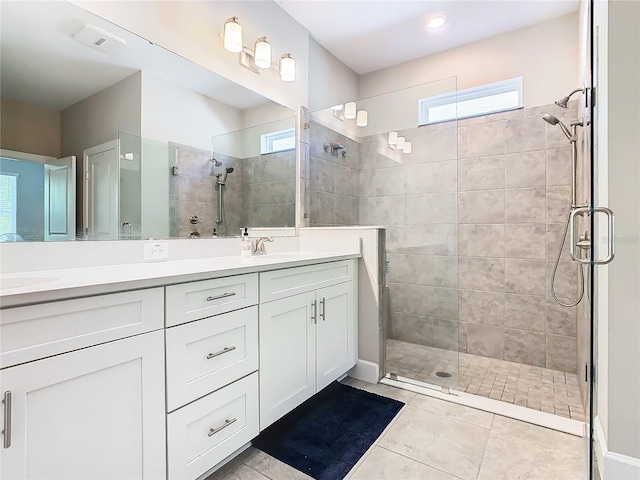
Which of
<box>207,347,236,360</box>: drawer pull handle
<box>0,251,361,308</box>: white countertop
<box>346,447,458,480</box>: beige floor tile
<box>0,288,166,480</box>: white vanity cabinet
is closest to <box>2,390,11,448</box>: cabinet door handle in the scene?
<box>0,288,166,480</box>: white vanity cabinet

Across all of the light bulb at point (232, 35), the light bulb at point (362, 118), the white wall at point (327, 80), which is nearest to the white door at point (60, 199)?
the light bulb at point (232, 35)

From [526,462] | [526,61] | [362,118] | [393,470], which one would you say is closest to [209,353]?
[393,470]

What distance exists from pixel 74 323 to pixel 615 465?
Answer: 197cm

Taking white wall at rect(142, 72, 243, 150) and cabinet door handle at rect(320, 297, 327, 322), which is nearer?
white wall at rect(142, 72, 243, 150)

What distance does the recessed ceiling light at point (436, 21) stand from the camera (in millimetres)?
2585

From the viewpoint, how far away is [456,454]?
1559mm

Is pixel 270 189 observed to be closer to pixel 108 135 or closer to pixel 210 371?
pixel 108 135

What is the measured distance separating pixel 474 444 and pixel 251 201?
6.21 feet

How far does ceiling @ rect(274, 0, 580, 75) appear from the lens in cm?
245

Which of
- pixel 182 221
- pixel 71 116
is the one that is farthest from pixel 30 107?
pixel 182 221

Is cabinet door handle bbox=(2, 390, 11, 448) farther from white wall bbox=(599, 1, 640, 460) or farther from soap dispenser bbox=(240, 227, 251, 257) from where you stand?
white wall bbox=(599, 1, 640, 460)

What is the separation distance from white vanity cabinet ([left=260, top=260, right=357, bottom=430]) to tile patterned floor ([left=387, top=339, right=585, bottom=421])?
0.50 m

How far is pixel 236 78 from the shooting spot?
2.20 metres

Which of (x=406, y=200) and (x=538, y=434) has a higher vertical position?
(x=406, y=200)
